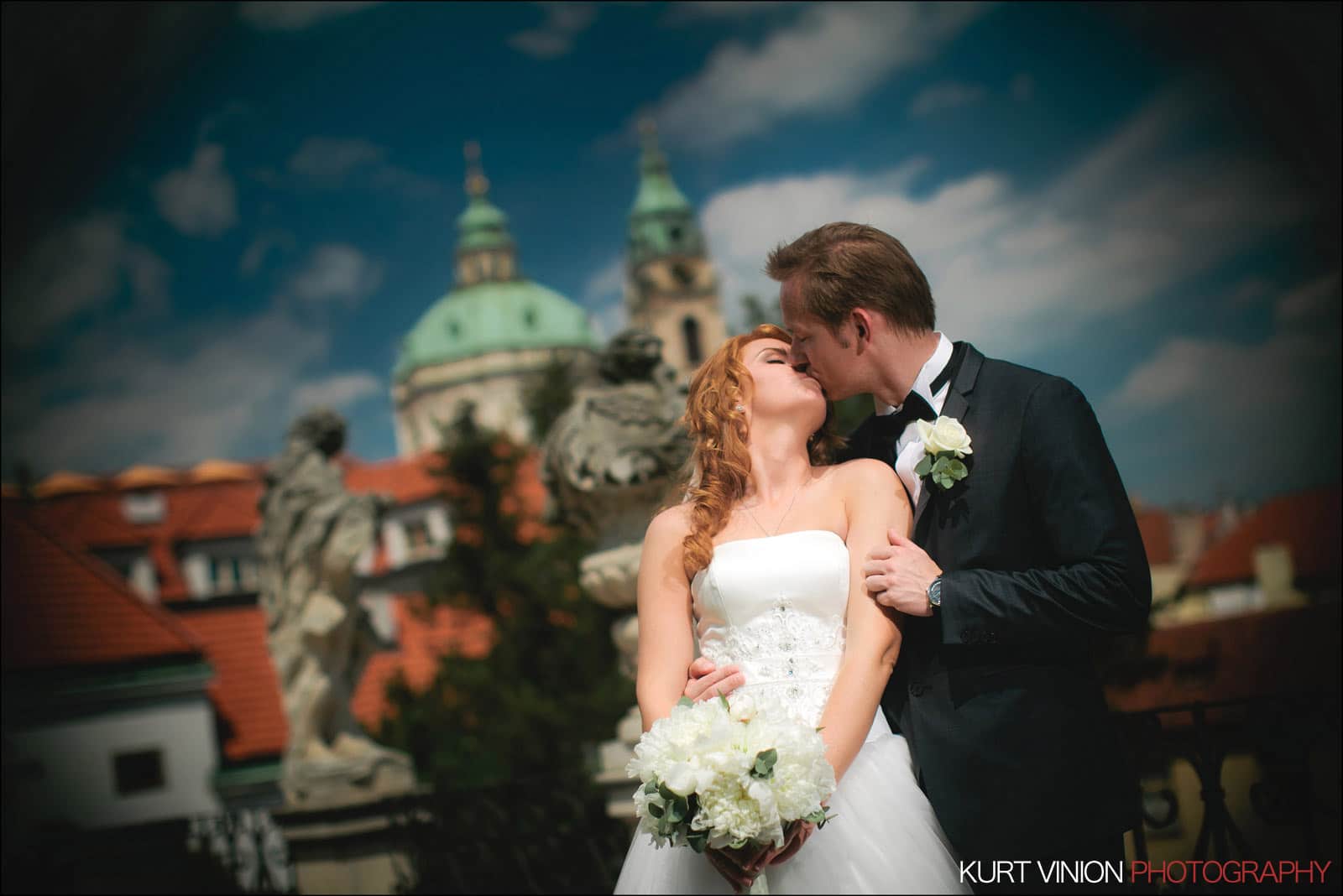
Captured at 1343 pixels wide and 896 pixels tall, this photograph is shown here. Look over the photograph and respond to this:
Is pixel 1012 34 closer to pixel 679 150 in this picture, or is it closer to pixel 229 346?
pixel 679 150

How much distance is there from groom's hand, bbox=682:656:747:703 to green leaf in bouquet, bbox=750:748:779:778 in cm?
36

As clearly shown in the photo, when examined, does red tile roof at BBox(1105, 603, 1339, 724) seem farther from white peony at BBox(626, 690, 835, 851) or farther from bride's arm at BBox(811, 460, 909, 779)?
white peony at BBox(626, 690, 835, 851)

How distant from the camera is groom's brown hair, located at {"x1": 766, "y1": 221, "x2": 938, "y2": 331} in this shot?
2.51 metres

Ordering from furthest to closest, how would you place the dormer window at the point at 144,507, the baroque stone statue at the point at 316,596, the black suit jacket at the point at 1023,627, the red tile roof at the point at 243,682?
the dormer window at the point at 144,507, the red tile roof at the point at 243,682, the baroque stone statue at the point at 316,596, the black suit jacket at the point at 1023,627

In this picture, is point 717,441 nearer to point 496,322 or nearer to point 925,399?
point 925,399

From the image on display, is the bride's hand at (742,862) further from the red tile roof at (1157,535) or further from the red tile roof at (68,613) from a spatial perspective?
the red tile roof at (1157,535)

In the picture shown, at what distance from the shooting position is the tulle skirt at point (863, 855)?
2215mm

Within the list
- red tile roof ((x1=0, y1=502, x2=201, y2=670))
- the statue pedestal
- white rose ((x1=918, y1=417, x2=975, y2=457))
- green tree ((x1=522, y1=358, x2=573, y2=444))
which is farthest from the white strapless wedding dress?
green tree ((x1=522, y1=358, x2=573, y2=444))


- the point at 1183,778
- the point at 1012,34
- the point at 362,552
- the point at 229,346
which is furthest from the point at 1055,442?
the point at 229,346

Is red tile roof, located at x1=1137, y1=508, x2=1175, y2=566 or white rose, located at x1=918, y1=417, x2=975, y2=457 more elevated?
white rose, located at x1=918, y1=417, x2=975, y2=457

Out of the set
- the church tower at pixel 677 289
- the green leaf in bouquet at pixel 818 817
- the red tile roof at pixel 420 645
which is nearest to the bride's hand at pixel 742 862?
the green leaf in bouquet at pixel 818 817

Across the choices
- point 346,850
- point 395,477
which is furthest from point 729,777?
point 395,477

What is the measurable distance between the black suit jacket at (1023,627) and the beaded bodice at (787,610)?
7.9 inches

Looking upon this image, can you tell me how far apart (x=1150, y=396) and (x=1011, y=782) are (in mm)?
12512
